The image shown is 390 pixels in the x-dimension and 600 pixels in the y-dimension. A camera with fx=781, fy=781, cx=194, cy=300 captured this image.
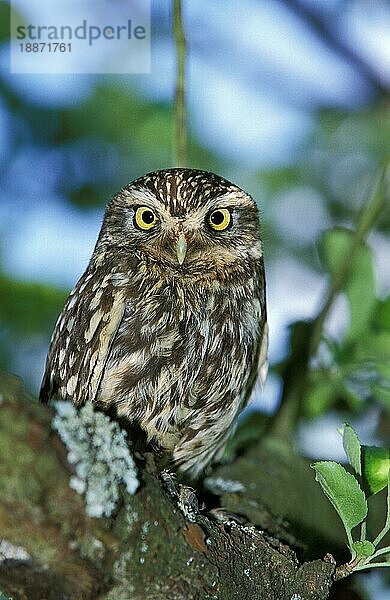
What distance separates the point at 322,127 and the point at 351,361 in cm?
160

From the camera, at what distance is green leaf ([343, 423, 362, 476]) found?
1.32m

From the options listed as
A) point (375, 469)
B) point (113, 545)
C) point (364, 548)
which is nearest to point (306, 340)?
point (375, 469)

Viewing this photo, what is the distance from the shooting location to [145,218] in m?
2.12

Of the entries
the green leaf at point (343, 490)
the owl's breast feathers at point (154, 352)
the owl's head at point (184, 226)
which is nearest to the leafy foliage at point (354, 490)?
the green leaf at point (343, 490)

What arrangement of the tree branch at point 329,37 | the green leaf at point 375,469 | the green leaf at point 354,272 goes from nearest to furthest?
1. the green leaf at point 375,469
2. the green leaf at point 354,272
3. the tree branch at point 329,37

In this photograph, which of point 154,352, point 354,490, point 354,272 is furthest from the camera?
point 354,272

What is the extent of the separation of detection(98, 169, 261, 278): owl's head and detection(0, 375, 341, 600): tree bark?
72 centimetres

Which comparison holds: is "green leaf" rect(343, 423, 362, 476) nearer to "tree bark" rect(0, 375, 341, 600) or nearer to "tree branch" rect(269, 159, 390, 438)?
"tree bark" rect(0, 375, 341, 600)

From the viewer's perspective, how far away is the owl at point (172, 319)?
1.82 meters

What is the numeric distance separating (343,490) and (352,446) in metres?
0.09

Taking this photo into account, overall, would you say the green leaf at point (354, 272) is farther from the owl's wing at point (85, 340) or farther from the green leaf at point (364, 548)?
the green leaf at point (364, 548)

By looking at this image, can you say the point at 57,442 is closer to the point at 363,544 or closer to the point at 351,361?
the point at 363,544

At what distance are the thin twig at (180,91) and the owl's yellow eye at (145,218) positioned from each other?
31 centimetres

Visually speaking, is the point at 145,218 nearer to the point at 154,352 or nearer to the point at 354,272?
the point at 154,352
